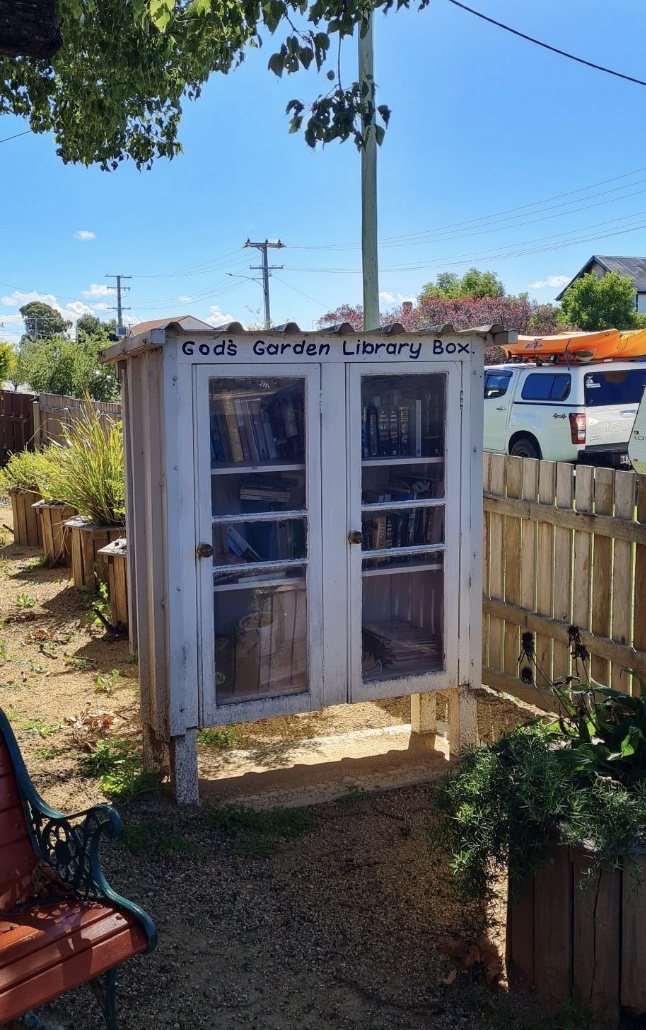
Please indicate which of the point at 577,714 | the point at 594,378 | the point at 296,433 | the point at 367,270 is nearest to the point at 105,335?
the point at 594,378

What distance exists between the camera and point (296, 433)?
481 centimetres

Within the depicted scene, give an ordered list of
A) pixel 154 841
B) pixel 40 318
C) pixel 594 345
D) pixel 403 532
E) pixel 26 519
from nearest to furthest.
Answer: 1. pixel 154 841
2. pixel 403 532
3. pixel 26 519
4. pixel 594 345
5. pixel 40 318

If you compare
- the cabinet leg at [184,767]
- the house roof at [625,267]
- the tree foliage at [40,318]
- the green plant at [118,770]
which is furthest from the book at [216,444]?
the tree foliage at [40,318]

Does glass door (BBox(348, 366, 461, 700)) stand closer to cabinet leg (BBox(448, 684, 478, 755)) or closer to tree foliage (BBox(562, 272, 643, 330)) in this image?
cabinet leg (BBox(448, 684, 478, 755))

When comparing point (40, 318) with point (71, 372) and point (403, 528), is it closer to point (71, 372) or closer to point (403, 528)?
point (71, 372)

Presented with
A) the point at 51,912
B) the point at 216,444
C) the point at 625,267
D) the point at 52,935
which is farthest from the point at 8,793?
the point at 625,267

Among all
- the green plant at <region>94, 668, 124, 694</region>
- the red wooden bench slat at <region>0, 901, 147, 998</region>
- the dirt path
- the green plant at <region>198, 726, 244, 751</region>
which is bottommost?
the dirt path

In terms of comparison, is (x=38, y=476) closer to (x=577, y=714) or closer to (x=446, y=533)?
(x=446, y=533)

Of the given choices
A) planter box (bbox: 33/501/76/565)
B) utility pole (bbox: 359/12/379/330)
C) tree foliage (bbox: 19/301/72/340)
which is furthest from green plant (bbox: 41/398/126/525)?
tree foliage (bbox: 19/301/72/340)

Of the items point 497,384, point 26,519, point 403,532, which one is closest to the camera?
point 403,532

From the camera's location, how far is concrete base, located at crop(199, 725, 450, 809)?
497 centimetres

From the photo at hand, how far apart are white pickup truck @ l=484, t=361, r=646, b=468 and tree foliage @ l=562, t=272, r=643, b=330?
76.2ft

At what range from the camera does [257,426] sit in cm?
477

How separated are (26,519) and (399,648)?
743 centimetres
